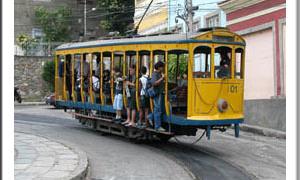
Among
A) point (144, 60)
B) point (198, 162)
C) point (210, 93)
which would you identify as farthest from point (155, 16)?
point (198, 162)

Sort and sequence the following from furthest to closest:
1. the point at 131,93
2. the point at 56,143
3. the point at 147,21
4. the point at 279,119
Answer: the point at 147,21, the point at 279,119, the point at 131,93, the point at 56,143

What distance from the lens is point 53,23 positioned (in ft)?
137

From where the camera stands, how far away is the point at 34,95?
37969 millimetres

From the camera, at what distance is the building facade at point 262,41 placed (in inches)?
702

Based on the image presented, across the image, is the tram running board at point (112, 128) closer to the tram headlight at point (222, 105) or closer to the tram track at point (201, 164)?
the tram track at point (201, 164)

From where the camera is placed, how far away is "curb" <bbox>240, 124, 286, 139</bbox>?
52.5ft

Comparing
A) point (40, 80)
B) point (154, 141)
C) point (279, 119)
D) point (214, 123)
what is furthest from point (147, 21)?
point (214, 123)

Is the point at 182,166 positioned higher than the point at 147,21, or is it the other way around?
the point at 147,21

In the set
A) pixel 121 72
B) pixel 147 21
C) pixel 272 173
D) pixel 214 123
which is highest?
pixel 147 21

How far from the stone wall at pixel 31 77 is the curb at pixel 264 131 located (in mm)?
22374

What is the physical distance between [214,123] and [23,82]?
27.6 meters

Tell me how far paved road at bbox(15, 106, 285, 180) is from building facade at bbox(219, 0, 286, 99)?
2602 millimetres

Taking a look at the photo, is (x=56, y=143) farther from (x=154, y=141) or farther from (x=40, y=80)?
(x=40, y=80)

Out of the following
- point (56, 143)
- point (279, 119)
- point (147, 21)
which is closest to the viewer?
point (56, 143)
